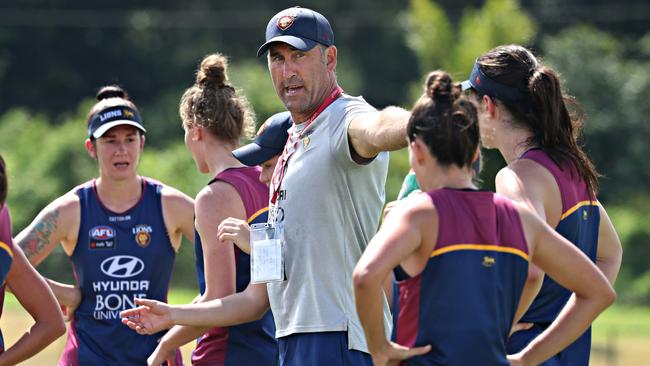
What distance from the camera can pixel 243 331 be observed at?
19.2 ft

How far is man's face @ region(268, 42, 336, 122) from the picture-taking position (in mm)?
5145

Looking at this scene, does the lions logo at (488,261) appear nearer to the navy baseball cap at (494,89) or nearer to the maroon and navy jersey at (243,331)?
the navy baseball cap at (494,89)

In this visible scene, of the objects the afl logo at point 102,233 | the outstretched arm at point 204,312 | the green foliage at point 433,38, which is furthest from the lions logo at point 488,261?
the green foliage at point 433,38

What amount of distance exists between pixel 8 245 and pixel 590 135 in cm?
3169

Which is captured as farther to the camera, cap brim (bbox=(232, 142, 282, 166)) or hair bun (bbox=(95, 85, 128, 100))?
hair bun (bbox=(95, 85, 128, 100))

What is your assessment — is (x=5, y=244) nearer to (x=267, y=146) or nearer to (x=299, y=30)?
(x=267, y=146)

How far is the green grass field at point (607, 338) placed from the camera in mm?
15180

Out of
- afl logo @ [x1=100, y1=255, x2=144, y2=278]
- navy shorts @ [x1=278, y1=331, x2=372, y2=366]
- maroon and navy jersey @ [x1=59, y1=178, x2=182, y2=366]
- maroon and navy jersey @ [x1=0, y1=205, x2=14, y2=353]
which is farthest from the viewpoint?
afl logo @ [x1=100, y1=255, x2=144, y2=278]

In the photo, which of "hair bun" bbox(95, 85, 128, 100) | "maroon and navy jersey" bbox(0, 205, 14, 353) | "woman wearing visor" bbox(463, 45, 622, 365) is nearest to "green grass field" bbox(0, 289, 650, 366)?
"hair bun" bbox(95, 85, 128, 100)

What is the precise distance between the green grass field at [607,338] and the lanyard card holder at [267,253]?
23.1ft

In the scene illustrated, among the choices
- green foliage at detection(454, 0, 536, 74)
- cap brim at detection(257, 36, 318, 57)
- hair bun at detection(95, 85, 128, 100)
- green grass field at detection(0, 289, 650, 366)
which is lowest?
green grass field at detection(0, 289, 650, 366)

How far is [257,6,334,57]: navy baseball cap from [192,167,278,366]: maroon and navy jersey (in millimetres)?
835

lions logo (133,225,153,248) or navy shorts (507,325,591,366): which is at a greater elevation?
lions logo (133,225,153,248)

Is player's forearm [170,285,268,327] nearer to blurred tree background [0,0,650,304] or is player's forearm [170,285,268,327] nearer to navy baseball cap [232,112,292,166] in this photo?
navy baseball cap [232,112,292,166]
